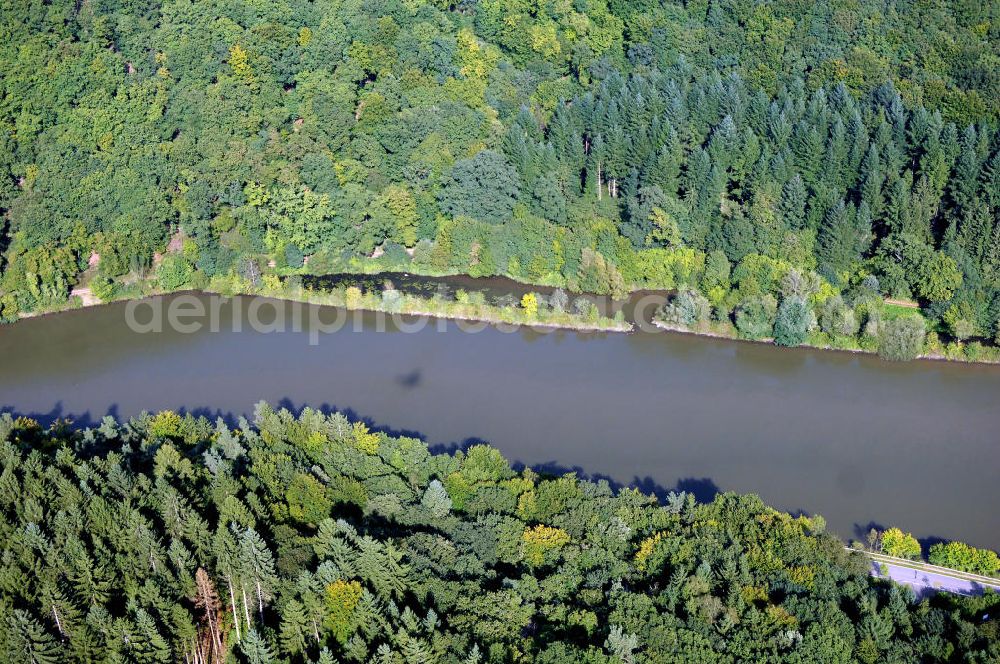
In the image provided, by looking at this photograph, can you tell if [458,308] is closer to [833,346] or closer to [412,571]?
[833,346]

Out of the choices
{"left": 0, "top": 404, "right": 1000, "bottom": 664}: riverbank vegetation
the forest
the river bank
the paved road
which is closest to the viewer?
{"left": 0, "top": 404, "right": 1000, "bottom": 664}: riverbank vegetation

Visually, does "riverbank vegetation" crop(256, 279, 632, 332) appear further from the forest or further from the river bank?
the forest

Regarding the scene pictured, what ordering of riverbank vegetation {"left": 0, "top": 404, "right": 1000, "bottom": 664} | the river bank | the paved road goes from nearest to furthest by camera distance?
riverbank vegetation {"left": 0, "top": 404, "right": 1000, "bottom": 664}
the paved road
the river bank

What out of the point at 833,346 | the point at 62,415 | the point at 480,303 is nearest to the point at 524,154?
the point at 480,303

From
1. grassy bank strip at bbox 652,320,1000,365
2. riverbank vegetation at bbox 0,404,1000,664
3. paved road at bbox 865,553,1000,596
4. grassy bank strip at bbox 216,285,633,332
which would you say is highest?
A: grassy bank strip at bbox 216,285,633,332

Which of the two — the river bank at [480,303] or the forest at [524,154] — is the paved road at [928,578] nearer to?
the river bank at [480,303]

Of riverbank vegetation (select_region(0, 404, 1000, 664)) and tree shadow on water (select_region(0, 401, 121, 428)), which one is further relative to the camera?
tree shadow on water (select_region(0, 401, 121, 428))

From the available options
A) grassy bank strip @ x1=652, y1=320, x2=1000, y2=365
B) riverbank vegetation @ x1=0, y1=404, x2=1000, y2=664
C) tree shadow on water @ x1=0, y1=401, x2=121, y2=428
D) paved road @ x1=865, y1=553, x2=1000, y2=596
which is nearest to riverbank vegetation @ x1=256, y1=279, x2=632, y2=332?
grassy bank strip @ x1=652, y1=320, x2=1000, y2=365

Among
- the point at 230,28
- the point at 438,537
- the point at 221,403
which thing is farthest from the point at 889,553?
the point at 230,28
